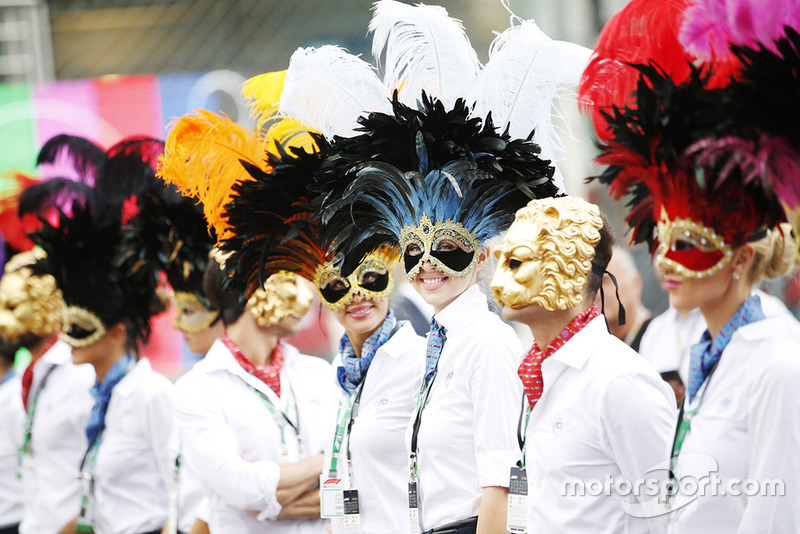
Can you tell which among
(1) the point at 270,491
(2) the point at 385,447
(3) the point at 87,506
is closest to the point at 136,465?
(3) the point at 87,506

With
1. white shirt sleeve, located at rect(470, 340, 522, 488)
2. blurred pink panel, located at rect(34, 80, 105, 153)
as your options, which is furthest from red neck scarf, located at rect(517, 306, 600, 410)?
blurred pink panel, located at rect(34, 80, 105, 153)

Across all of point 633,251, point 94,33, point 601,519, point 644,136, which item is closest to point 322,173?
point 644,136

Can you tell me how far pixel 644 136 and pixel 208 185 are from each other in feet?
6.95

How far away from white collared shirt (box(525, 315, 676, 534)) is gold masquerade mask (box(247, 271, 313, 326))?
1.98 metres

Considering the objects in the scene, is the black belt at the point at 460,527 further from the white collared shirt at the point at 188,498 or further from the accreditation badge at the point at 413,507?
the white collared shirt at the point at 188,498

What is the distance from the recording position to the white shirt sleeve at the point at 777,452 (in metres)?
2.87

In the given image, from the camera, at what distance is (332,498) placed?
13.4ft

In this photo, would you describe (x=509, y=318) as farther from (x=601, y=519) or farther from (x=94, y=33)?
(x=94, y=33)

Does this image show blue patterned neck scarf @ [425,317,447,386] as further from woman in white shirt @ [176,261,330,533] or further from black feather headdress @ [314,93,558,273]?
woman in white shirt @ [176,261,330,533]

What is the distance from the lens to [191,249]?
5410 mm

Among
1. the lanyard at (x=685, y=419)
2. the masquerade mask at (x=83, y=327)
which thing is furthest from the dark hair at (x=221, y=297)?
the lanyard at (x=685, y=419)

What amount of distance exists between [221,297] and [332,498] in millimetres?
1334

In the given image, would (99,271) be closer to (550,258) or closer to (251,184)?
(251,184)

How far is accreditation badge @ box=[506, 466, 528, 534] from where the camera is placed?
326cm
